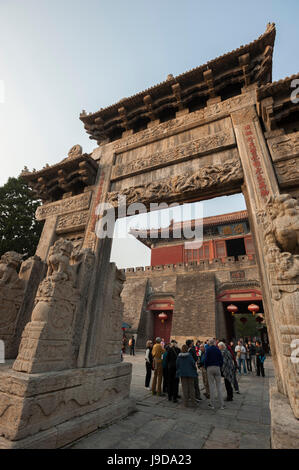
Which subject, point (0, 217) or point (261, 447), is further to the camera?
point (0, 217)

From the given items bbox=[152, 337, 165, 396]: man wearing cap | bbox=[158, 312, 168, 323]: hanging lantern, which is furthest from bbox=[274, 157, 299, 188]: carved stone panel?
bbox=[158, 312, 168, 323]: hanging lantern

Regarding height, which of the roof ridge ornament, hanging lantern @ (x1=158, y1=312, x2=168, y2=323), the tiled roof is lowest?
hanging lantern @ (x1=158, y1=312, x2=168, y2=323)

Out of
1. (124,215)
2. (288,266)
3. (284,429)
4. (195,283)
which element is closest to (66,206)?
(124,215)

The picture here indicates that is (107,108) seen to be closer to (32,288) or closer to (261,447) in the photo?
(32,288)

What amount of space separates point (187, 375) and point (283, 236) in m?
3.73

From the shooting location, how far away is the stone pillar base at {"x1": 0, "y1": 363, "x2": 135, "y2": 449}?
97.2 inches

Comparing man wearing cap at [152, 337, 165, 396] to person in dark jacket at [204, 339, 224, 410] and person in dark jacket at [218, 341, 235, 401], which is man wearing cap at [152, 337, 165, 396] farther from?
person in dark jacket at [218, 341, 235, 401]

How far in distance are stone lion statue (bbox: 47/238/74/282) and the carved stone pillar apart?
303 cm

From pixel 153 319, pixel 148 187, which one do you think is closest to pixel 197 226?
pixel 153 319

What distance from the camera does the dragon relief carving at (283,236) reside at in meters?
2.30

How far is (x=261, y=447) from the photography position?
2838mm

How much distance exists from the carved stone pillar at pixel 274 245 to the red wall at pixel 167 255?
55.7ft
